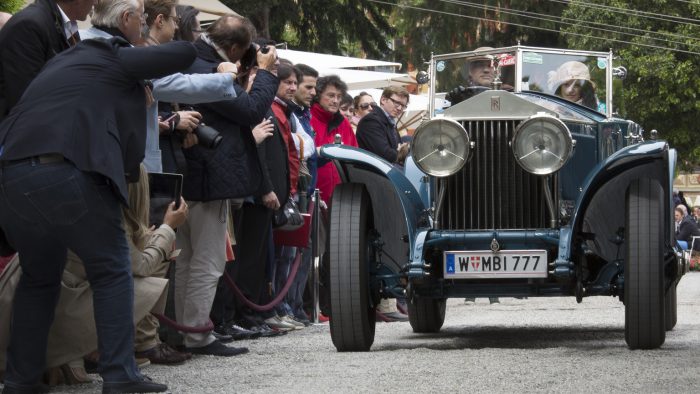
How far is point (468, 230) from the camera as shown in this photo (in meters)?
8.76

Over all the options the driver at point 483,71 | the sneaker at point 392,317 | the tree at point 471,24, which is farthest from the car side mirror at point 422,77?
the tree at point 471,24

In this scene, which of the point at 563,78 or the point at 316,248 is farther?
the point at 316,248

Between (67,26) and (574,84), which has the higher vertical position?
(67,26)

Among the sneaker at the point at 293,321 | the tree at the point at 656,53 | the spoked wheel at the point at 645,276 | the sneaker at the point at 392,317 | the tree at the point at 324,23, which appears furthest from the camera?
the tree at the point at 656,53

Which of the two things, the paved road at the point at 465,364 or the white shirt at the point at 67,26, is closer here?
the paved road at the point at 465,364

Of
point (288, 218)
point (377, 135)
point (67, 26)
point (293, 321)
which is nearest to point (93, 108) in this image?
point (67, 26)

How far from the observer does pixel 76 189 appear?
6.02m

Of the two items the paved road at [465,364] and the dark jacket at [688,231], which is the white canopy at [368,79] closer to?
the paved road at [465,364]

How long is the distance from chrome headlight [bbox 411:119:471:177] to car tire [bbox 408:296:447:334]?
1799 millimetres

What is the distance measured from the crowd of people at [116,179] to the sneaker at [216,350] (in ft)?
0.04

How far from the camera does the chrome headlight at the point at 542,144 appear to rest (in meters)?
8.48

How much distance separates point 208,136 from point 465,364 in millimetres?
2037

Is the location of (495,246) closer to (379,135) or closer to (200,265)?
(200,265)

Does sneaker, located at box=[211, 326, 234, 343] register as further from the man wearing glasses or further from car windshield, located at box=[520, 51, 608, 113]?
the man wearing glasses
